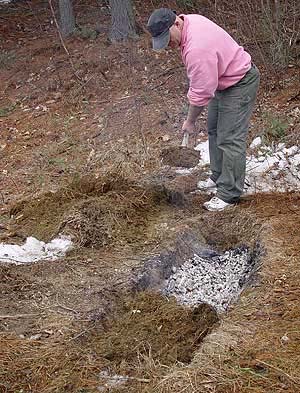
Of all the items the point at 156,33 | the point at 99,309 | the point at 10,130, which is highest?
the point at 156,33

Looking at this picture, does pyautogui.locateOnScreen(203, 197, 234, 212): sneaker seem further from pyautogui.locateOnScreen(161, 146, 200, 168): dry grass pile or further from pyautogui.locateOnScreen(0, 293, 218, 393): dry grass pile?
pyautogui.locateOnScreen(0, 293, 218, 393): dry grass pile

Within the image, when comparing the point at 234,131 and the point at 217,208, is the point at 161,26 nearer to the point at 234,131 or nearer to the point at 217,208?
the point at 234,131

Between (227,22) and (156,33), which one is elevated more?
(156,33)

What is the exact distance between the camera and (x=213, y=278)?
4316 mm

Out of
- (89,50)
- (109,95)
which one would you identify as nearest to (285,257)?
(109,95)

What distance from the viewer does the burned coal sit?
4.07 meters

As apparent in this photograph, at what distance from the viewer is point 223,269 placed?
4410 millimetres

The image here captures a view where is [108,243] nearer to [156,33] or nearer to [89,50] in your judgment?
[156,33]

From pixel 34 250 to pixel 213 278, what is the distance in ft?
4.27

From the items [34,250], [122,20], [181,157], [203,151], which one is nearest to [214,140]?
[181,157]

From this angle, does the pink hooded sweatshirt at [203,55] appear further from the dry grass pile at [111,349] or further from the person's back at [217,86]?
the dry grass pile at [111,349]

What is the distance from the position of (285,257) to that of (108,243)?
1.27m

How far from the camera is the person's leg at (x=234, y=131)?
4.64 meters

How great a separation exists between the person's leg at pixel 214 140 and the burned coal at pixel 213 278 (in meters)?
0.92
